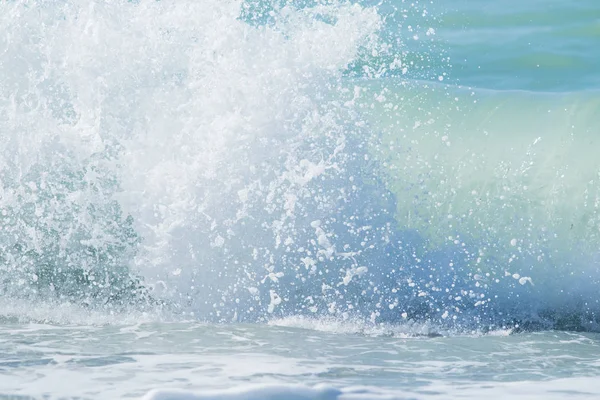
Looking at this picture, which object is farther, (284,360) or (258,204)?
(258,204)

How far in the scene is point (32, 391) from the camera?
8.60ft

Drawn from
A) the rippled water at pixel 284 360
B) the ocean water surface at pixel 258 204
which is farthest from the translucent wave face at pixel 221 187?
the rippled water at pixel 284 360

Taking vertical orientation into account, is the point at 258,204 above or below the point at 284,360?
above

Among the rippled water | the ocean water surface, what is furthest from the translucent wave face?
the rippled water

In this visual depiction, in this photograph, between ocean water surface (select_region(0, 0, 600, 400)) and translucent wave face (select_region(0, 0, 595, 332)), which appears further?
translucent wave face (select_region(0, 0, 595, 332))

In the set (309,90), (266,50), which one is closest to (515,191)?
(309,90)

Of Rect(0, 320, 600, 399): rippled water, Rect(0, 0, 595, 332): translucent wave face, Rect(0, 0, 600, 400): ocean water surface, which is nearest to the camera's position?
Rect(0, 320, 600, 399): rippled water

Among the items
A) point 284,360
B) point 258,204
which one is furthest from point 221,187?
point 284,360

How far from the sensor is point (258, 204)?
4.07m

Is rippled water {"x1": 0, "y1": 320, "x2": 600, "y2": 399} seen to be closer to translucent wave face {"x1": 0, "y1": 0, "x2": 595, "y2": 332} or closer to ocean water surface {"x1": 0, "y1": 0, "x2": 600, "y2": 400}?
ocean water surface {"x1": 0, "y1": 0, "x2": 600, "y2": 400}

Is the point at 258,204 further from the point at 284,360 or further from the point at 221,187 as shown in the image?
the point at 284,360

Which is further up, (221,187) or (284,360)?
(221,187)

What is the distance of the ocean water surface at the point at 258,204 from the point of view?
3.76 m

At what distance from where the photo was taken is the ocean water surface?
376 cm
